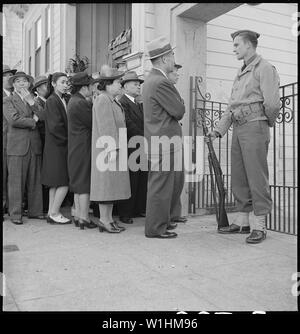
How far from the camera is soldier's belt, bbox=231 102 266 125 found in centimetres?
378

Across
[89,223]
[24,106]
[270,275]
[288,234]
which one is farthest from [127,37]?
[270,275]

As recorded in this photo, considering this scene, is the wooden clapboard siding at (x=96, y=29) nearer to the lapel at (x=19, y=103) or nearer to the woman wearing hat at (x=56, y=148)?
the lapel at (x=19, y=103)

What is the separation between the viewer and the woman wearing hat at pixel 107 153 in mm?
4145

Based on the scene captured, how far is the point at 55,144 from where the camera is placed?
15.6ft

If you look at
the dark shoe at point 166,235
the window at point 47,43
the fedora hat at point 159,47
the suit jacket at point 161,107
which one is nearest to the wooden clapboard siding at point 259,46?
the fedora hat at point 159,47

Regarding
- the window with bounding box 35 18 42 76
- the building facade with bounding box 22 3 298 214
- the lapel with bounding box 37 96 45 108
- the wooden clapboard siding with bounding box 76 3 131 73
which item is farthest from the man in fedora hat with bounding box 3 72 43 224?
the window with bounding box 35 18 42 76

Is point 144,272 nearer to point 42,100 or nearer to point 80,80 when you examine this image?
point 80,80

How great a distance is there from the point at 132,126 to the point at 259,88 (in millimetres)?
1733

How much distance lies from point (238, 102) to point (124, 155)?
4.29ft

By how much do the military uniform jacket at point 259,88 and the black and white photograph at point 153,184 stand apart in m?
0.01

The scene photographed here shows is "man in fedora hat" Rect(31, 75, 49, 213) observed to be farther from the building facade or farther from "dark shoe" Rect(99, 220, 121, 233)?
"dark shoe" Rect(99, 220, 121, 233)

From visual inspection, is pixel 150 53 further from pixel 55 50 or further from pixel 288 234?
pixel 55 50

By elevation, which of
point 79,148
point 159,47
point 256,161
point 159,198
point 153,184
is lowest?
point 159,198

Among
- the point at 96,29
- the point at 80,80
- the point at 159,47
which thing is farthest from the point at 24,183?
the point at 96,29
